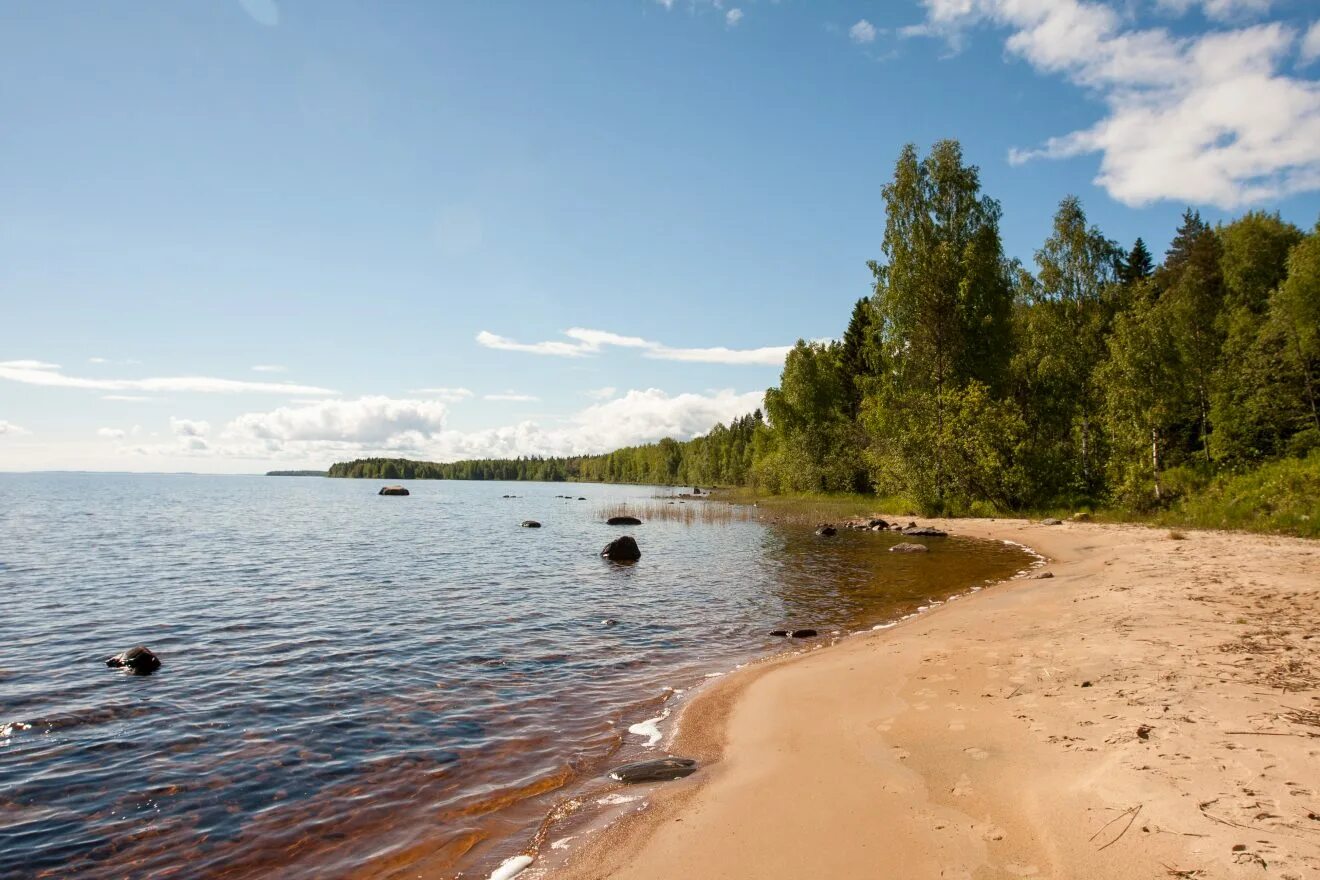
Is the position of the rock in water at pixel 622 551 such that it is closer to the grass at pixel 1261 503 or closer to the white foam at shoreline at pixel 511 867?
the white foam at shoreline at pixel 511 867

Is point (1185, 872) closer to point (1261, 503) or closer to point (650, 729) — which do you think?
point (650, 729)

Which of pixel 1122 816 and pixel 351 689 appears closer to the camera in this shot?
pixel 1122 816

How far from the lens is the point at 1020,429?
134 ft

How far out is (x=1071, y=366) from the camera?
45.7 metres

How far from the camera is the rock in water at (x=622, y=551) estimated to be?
30.8 m

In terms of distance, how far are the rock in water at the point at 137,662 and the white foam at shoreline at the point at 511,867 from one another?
10786 mm


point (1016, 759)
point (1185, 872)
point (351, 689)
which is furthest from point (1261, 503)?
point (351, 689)

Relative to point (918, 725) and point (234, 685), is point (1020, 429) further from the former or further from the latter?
point (234, 685)

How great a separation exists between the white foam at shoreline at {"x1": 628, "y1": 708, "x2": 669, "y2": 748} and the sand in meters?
0.38

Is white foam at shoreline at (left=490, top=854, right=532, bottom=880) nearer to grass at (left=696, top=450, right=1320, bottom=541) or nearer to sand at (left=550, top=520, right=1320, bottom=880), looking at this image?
sand at (left=550, top=520, right=1320, bottom=880)

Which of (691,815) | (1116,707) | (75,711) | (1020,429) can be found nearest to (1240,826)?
(1116,707)

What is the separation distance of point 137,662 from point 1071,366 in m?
52.1

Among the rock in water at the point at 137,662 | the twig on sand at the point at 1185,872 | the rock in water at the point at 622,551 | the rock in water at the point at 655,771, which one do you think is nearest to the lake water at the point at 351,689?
the rock in water at the point at 137,662

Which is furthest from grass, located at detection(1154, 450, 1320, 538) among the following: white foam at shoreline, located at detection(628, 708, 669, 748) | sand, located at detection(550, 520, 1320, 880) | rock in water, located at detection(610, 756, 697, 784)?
rock in water, located at detection(610, 756, 697, 784)
